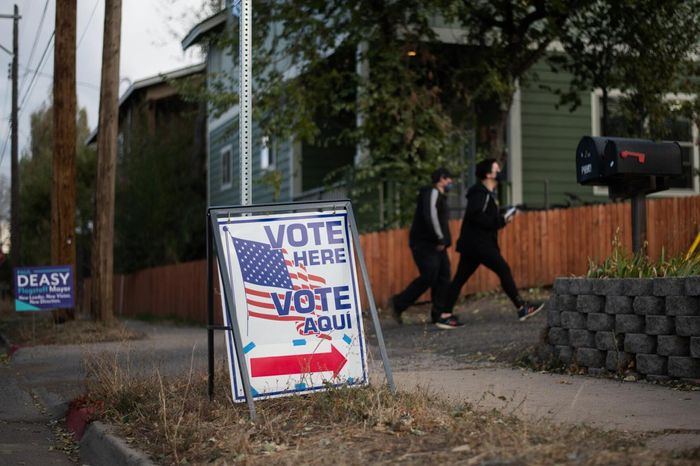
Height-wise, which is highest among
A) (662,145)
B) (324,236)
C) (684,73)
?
(684,73)

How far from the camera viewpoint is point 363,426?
18.2ft

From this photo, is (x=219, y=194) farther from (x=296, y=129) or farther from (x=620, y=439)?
(x=620, y=439)

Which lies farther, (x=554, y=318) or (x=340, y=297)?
(x=554, y=318)

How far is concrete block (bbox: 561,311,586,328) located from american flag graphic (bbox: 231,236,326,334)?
2772mm

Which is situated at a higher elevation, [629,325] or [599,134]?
[599,134]

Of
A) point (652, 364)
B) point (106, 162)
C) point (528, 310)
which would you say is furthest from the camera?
point (106, 162)

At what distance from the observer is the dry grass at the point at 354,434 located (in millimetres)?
4684

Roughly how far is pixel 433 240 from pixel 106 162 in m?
5.92

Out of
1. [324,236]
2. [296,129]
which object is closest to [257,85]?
[296,129]

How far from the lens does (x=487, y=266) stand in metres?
12.3

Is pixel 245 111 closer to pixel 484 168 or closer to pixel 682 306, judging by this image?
pixel 682 306

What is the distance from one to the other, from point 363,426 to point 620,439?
1325 millimetres

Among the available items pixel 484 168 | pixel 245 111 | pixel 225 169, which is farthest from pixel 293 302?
pixel 225 169

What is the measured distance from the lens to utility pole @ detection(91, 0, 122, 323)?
52.7 feet
